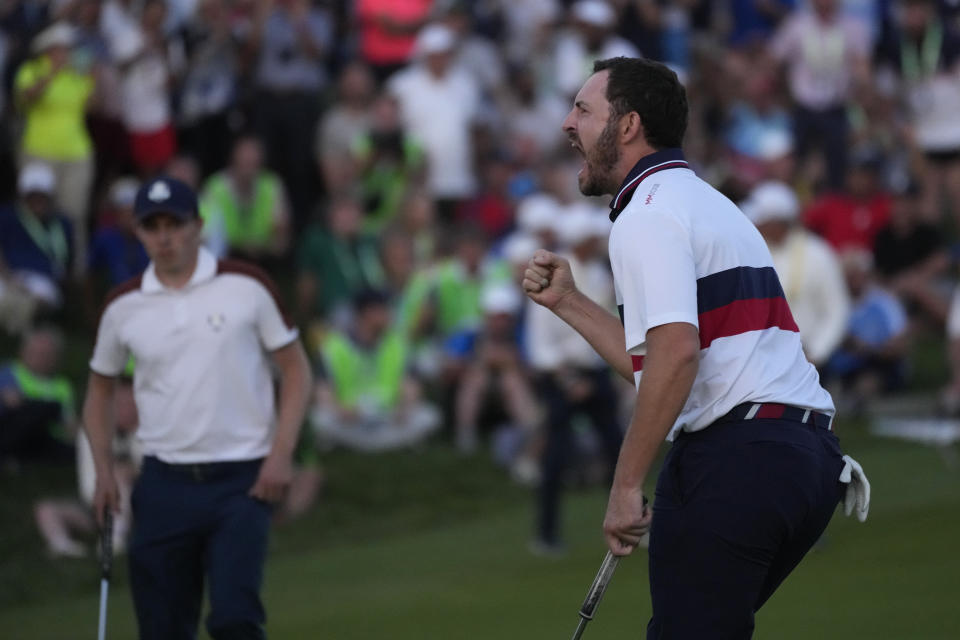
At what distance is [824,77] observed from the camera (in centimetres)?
1695

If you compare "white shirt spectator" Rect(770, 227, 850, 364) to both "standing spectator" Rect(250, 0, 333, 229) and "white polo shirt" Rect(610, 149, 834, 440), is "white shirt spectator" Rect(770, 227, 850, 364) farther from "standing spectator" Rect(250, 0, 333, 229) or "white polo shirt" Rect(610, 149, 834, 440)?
"white polo shirt" Rect(610, 149, 834, 440)

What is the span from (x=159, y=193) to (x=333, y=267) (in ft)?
27.2

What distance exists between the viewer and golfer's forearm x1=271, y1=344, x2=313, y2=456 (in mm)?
6207

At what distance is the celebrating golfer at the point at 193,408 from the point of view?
20.0 feet

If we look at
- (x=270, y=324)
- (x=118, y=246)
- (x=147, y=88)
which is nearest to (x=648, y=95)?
(x=270, y=324)

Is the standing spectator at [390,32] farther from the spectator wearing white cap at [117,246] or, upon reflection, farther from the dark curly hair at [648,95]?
the dark curly hair at [648,95]

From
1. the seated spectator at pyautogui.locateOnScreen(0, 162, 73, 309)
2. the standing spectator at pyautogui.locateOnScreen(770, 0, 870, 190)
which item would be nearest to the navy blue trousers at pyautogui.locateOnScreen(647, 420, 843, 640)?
the seated spectator at pyautogui.locateOnScreen(0, 162, 73, 309)

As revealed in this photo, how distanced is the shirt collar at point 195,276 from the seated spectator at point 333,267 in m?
8.05

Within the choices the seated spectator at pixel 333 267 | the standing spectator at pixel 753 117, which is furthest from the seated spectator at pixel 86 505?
the standing spectator at pixel 753 117

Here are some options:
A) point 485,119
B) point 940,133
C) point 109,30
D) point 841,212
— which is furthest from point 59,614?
point 940,133

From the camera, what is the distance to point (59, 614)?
980cm

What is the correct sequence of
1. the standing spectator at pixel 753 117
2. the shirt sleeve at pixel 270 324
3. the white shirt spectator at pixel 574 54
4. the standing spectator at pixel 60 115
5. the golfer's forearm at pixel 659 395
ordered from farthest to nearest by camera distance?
the standing spectator at pixel 753 117 < the white shirt spectator at pixel 574 54 < the standing spectator at pixel 60 115 < the shirt sleeve at pixel 270 324 < the golfer's forearm at pixel 659 395

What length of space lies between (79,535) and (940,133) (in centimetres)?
1062

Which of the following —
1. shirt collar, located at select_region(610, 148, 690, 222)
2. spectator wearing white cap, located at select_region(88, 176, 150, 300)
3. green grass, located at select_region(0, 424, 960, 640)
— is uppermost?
shirt collar, located at select_region(610, 148, 690, 222)
